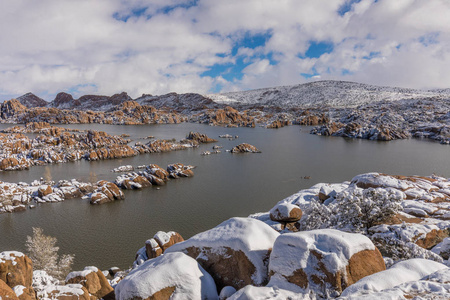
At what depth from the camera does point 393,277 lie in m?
9.47

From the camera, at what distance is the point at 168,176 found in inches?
2272

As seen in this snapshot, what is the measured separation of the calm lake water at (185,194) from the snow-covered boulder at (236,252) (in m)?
16.8

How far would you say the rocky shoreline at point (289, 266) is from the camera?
9789 millimetres

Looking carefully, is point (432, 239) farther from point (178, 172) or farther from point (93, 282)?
point (178, 172)

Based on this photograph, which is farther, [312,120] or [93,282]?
[312,120]

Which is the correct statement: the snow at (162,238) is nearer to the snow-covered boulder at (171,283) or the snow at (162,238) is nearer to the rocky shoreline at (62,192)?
the snow-covered boulder at (171,283)

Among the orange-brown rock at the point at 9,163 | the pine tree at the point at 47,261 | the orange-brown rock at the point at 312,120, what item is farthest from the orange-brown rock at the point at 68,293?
the orange-brown rock at the point at 312,120

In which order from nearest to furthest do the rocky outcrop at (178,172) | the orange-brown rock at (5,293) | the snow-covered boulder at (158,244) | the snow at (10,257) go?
1. the orange-brown rock at (5,293)
2. the snow at (10,257)
3. the snow-covered boulder at (158,244)
4. the rocky outcrop at (178,172)

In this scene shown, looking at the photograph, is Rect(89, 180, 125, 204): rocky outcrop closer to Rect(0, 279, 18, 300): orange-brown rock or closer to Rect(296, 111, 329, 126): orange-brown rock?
Rect(0, 279, 18, 300): orange-brown rock

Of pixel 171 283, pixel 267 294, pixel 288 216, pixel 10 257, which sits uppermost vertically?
pixel 267 294

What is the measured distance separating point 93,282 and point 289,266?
1328cm

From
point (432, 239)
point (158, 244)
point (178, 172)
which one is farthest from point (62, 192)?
point (432, 239)

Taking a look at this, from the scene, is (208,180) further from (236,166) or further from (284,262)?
(284,262)

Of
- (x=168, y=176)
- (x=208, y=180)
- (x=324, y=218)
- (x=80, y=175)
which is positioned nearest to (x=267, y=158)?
(x=208, y=180)
